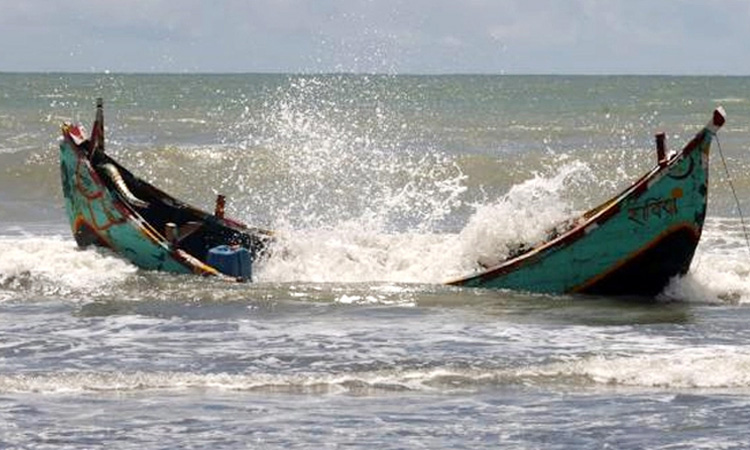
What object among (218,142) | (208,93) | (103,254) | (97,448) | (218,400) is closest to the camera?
(97,448)

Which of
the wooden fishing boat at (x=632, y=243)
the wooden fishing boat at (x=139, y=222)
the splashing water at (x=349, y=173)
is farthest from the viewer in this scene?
the splashing water at (x=349, y=173)

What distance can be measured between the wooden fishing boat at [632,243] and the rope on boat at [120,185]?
12.4 ft

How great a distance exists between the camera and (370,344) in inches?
493

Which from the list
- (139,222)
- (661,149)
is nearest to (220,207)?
(139,222)

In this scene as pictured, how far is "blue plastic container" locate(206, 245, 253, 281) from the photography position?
15516 millimetres

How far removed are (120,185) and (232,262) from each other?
207 centimetres

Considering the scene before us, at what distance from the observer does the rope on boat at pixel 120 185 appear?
16797 millimetres

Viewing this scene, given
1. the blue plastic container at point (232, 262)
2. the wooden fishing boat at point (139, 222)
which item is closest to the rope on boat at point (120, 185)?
the wooden fishing boat at point (139, 222)

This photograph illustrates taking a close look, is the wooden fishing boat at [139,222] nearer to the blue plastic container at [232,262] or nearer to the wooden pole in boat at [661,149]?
the blue plastic container at [232,262]

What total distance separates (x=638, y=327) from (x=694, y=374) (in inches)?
90.1

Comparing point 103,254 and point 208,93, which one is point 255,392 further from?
point 208,93

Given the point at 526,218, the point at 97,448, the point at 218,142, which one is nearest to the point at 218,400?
the point at 97,448

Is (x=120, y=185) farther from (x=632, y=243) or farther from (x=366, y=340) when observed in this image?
(x=632, y=243)

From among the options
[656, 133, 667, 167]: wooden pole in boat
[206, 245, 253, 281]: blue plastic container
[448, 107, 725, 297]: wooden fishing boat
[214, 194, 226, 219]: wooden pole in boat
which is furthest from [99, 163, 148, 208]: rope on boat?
[656, 133, 667, 167]: wooden pole in boat
